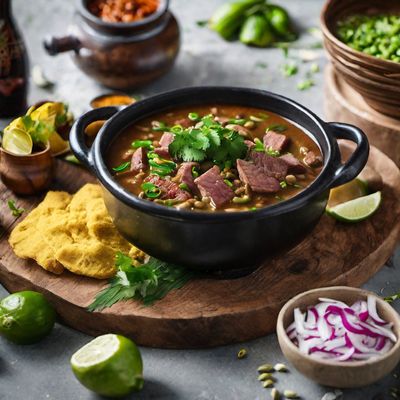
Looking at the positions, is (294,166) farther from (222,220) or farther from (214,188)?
(222,220)

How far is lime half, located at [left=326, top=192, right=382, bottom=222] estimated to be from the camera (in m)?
4.64

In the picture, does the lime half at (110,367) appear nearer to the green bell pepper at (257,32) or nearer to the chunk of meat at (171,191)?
the chunk of meat at (171,191)

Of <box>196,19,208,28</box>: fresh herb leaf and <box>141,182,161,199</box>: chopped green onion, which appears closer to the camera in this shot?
<box>141,182,161,199</box>: chopped green onion

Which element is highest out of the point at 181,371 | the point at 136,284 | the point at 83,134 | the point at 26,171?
the point at 83,134

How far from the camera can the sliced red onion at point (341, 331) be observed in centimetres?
376

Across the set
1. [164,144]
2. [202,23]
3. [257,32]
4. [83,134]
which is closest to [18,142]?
[83,134]

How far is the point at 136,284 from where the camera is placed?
420 cm

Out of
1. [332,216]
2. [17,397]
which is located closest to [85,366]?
[17,397]

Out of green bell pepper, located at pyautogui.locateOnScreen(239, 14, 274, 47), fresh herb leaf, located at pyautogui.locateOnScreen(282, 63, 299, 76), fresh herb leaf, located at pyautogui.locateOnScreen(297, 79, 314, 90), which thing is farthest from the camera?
green bell pepper, located at pyautogui.locateOnScreen(239, 14, 274, 47)

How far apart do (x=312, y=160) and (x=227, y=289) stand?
2.68 ft

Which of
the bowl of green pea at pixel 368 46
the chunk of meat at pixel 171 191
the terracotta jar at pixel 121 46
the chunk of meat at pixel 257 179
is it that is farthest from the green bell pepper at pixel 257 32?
the chunk of meat at pixel 171 191

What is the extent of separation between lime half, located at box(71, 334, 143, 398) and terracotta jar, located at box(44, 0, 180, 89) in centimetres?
296

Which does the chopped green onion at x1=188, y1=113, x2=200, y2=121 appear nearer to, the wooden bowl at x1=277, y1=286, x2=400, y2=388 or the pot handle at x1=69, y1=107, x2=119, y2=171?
the pot handle at x1=69, y1=107, x2=119, y2=171

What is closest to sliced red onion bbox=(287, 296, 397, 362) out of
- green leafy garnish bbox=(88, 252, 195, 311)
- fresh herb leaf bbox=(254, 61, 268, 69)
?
green leafy garnish bbox=(88, 252, 195, 311)
